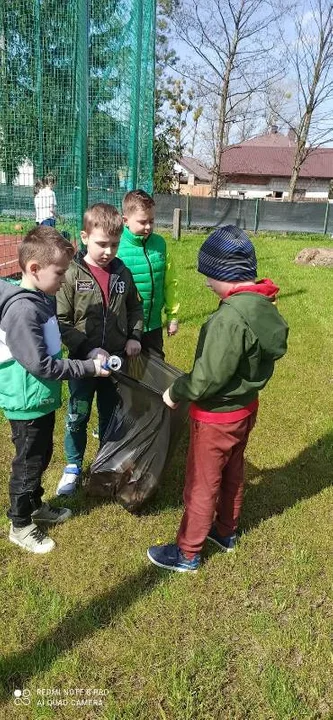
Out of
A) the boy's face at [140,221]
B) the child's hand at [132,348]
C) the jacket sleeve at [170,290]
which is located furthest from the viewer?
the jacket sleeve at [170,290]

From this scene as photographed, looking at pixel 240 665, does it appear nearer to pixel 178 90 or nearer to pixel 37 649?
pixel 37 649

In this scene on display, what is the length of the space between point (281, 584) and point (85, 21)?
4.91m

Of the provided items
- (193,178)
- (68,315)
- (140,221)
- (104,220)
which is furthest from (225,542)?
(193,178)

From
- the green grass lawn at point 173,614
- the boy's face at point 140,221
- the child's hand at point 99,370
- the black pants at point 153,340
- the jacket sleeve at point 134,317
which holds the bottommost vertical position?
the green grass lawn at point 173,614

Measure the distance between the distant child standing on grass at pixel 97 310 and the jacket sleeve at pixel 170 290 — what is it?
0.57 metres

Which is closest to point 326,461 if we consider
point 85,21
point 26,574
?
point 26,574

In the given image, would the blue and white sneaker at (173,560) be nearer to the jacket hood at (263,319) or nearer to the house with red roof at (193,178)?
the jacket hood at (263,319)

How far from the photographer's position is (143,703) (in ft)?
6.39

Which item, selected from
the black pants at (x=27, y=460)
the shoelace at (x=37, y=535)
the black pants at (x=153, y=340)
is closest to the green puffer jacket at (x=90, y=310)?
the black pants at (x=27, y=460)

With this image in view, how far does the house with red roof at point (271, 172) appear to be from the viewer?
4478cm

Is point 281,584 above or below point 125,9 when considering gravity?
below

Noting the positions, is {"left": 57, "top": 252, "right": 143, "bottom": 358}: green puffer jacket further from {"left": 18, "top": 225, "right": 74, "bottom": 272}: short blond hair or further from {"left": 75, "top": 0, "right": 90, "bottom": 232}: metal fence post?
{"left": 75, "top": 0, "right": 90, "bottom": 232}: metal fence post

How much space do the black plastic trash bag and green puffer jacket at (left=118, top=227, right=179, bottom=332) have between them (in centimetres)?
66

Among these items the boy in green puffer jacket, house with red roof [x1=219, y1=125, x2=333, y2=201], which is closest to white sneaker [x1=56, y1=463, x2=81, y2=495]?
the boy in green puffer jacket
